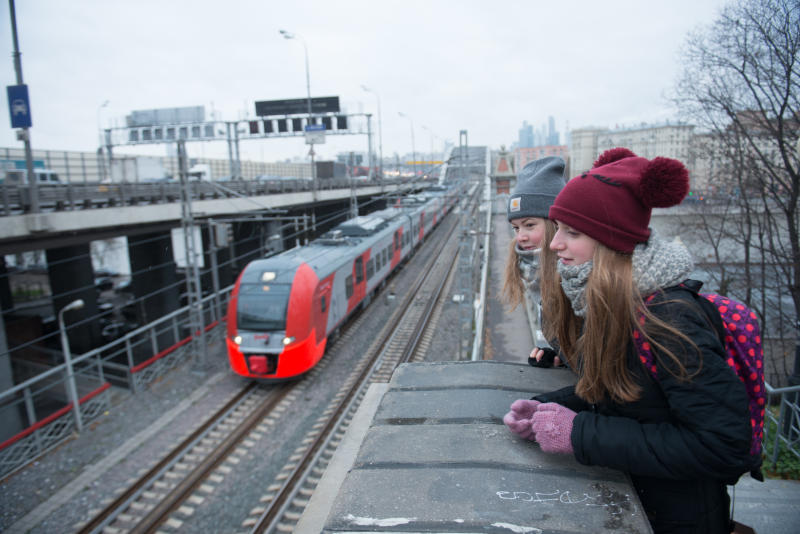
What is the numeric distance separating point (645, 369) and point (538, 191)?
4.02 ft

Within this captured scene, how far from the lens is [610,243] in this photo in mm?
1433

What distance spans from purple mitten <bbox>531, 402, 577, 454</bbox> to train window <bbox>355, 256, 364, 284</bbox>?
501 inches

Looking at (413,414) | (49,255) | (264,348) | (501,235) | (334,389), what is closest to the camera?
(413,414)

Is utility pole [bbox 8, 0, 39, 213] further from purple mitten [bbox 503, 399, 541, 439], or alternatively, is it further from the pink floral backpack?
the pink floral backpack

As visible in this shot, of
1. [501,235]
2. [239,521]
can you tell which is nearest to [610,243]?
[239,521]

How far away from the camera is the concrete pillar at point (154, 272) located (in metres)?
16.6

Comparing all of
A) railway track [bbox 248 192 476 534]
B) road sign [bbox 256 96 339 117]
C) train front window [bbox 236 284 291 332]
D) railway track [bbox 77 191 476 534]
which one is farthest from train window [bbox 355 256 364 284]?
road sign [bbox 256 96 339 117]

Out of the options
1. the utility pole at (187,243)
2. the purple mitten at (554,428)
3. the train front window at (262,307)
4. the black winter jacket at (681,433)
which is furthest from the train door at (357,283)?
the black winter jacket at (681,433)

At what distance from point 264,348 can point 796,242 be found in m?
10.9

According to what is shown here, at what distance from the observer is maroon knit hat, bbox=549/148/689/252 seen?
4.60 feet

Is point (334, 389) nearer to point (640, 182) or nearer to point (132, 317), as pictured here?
point (640, 182)

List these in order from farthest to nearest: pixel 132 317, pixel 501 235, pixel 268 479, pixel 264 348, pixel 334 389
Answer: pixel 501 235, pixel 132 317, pixel 334 389, pixel 264 348, pixel 268 479

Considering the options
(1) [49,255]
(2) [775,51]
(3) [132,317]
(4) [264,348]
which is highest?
(2) [775,51]

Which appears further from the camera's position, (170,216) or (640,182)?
(170,216)
